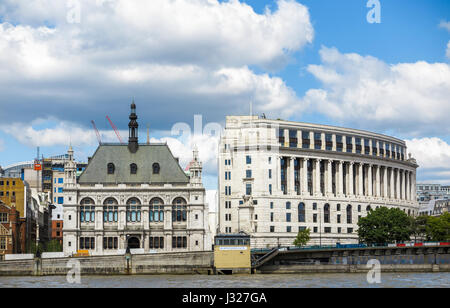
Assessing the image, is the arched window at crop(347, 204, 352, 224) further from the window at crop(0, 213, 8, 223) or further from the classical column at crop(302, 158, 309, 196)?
the window at crop(0, 213, 8, 223)

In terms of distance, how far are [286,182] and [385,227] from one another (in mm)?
27323

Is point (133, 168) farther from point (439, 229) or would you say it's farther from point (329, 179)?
point (439, 229)

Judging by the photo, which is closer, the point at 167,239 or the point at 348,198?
the point at 167,239

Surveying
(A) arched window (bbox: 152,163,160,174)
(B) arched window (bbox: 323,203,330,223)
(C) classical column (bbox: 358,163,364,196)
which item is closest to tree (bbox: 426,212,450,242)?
(C) classical column (bbox: 358,163,364,196)

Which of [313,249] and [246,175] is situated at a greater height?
[246,175]

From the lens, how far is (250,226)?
570 feet

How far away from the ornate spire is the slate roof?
962 mm

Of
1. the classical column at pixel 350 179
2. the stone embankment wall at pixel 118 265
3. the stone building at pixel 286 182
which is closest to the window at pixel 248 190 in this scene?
the stone building at pixel 286 182

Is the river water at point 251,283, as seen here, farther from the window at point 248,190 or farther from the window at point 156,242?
the window at point 248,190

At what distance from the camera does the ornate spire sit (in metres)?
166
